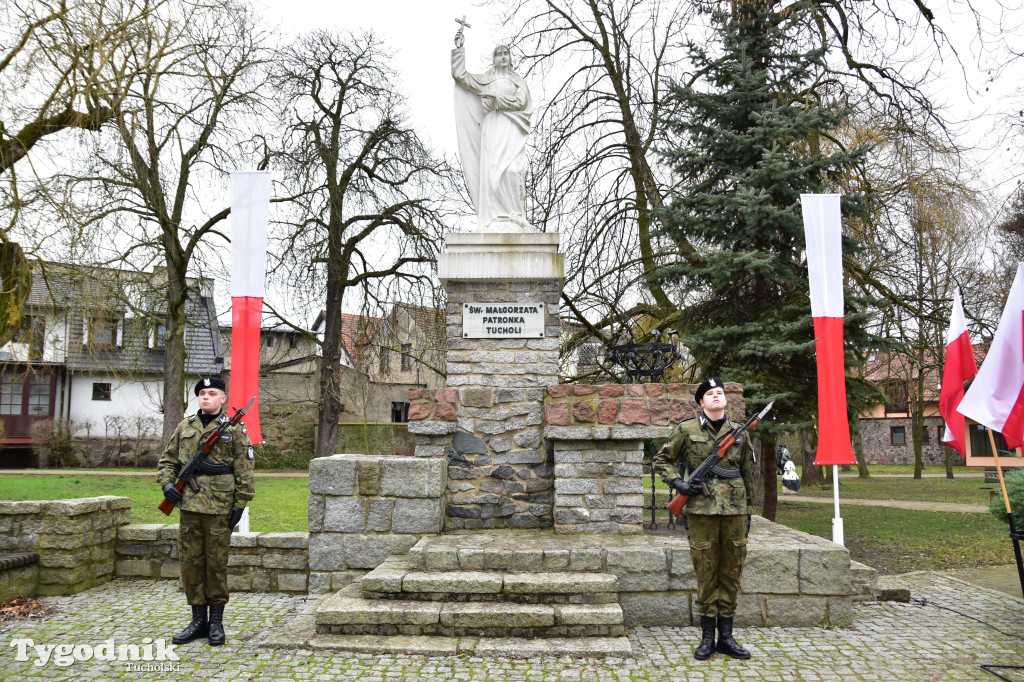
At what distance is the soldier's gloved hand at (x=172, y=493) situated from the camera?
185 inches

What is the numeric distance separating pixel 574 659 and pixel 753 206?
643cm

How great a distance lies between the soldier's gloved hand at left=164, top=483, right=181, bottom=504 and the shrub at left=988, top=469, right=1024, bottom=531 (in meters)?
6.25

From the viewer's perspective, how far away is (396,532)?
20.2 feet

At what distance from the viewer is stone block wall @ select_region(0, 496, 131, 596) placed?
6.12 m

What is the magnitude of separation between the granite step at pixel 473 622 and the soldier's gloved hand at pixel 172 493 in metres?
1.23

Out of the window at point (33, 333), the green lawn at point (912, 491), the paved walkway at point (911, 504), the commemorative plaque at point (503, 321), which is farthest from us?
the green lawn at point (912, 491)

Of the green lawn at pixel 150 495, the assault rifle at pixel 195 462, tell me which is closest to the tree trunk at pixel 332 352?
the green lawn at pixel 150 495

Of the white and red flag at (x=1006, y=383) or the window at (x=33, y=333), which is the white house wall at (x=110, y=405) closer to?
the window at (x=33, y=333)

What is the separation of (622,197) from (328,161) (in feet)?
21.2

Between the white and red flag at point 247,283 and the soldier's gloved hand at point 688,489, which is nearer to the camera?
the soldier's gloved hand at point 688,489

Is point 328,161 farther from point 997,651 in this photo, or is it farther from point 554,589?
point 997,651

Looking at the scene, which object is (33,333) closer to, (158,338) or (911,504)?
(158,338)

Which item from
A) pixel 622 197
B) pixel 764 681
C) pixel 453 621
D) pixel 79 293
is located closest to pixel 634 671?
pixel 764 681

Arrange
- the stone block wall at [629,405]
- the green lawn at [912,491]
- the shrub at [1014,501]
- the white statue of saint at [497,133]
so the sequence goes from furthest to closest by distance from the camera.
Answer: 1. the green lawn at [912,491]
2. the white statue of saint at [497,133]
3. the stone block wall at [629,405]
4. the shrub at [1014,501]
